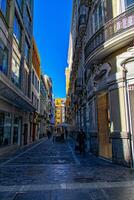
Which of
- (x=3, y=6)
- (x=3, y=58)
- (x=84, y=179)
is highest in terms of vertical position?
(x=3, y=6)

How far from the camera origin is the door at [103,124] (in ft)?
39.3

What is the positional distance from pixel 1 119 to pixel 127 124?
376 inches

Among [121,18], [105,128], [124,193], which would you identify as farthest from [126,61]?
[124,193]

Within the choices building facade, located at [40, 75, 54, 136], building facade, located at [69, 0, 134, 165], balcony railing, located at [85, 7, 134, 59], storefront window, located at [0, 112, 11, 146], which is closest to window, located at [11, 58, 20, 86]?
storefront window, located at [0, 112, 11, 146]

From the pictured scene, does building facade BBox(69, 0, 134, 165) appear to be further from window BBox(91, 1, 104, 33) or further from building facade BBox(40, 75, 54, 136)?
building facade BBox(40, 75, 54, 136)

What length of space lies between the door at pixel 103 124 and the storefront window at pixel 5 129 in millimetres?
7473

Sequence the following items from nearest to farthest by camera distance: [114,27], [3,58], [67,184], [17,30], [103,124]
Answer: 1. [67,184]
2. [114,27]
3. [103,124]
4. [3,58]
5. [17,30]

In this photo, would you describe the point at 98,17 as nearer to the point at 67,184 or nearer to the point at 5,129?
the point at 67,184

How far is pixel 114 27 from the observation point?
32.8 feet

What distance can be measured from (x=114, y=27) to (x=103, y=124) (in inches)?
234

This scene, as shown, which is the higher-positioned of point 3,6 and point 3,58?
point 3,6

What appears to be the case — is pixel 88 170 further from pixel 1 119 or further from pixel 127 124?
pixel 1 119

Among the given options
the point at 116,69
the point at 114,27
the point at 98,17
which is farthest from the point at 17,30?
the point at 116,69

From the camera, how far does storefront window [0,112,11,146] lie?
14.7 metres
